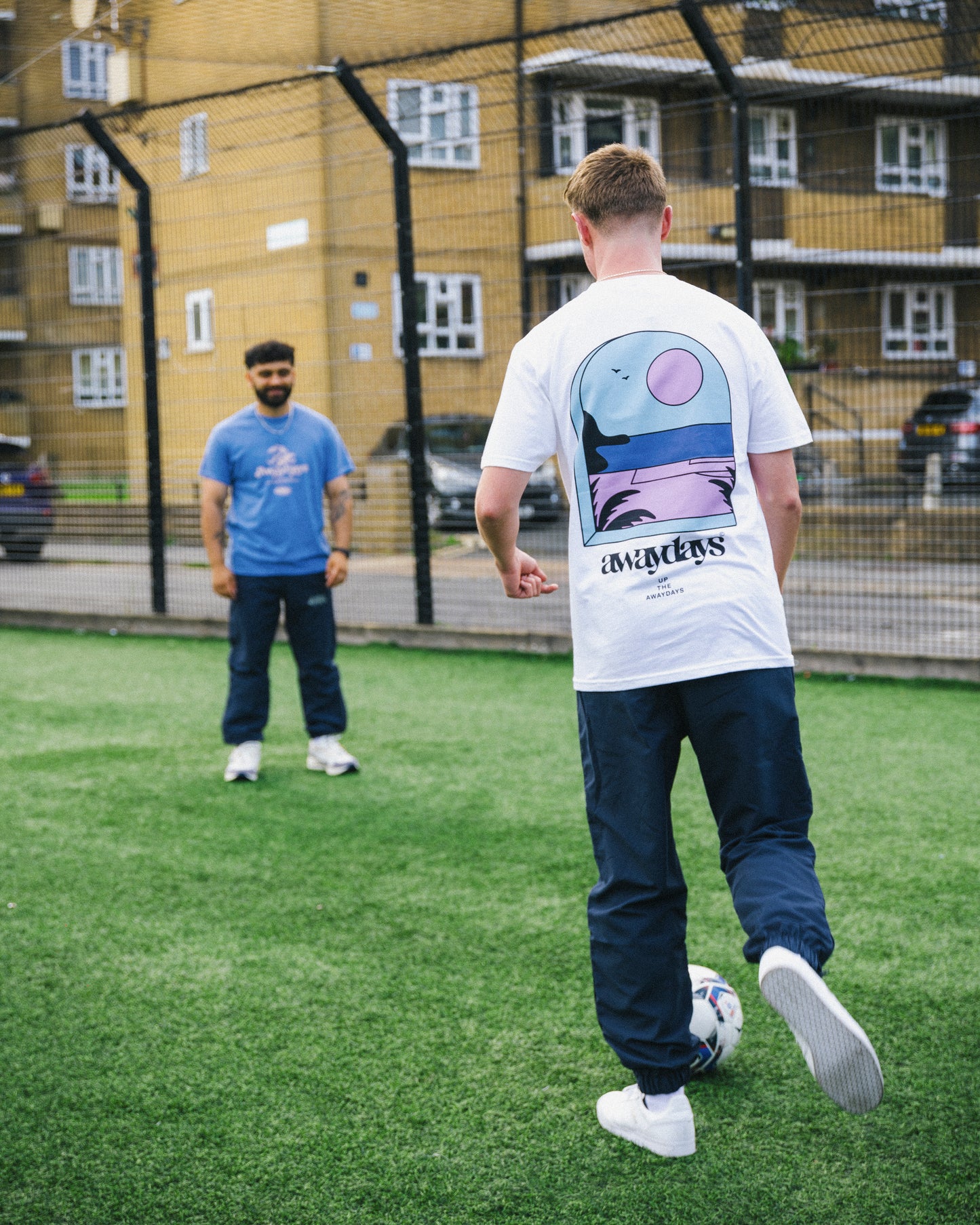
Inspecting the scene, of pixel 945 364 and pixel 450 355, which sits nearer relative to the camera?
pixel 945 364

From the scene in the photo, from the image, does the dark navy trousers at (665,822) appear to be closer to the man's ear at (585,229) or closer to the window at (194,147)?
the man's ear at (585,229)

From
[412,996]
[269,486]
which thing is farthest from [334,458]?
[412,996]

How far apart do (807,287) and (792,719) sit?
5.56 metres

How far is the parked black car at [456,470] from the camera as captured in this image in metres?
8.66

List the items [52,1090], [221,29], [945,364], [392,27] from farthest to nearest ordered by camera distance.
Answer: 1. [221,29]
2. [392,27]
3. [945,364]
4. [52,1090]

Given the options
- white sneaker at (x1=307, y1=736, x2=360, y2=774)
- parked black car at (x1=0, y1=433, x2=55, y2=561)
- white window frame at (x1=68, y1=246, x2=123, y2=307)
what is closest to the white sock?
white sneaker at (x1=307, y1=736, x2=360, y2=774)

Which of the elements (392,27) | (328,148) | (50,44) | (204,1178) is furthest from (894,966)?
(50,44)

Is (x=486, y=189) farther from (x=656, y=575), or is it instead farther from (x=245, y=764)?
(x=656, y=575)

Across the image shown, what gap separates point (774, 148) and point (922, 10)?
121 cm

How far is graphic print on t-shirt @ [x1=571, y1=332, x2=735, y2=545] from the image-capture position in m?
2.45

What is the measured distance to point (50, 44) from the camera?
11.4 meters

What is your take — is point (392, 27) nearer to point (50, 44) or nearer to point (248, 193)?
point (248, 193)

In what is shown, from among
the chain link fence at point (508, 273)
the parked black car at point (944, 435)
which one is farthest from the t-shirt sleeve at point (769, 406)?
the parked black car at point (944, 435)

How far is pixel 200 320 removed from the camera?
9.62 meters
